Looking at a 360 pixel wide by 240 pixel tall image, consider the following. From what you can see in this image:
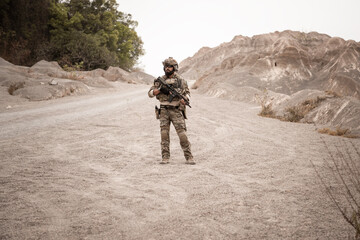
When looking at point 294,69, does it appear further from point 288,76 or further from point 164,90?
point 164,90

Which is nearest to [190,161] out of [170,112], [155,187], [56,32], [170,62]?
[170,112]

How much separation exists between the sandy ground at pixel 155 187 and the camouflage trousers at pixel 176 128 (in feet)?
0.97

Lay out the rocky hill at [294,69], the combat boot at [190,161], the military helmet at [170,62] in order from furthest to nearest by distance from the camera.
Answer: the rocky hill at [294,69] → the military helmet at [170,62] → the combat boot at [190,161]

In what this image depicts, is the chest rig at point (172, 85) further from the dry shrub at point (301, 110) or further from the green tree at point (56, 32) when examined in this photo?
the green tree at point (56, 32)

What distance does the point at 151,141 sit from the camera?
19.8ft

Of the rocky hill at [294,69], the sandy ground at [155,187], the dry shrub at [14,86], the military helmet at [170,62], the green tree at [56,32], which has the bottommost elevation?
the sandy ground at [155,187]

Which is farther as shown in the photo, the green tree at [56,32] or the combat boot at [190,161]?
the green tree at [56,32]

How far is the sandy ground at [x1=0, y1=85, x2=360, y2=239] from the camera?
242 centimetres

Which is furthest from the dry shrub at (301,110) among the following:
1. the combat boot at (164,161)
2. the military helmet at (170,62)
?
the combat boot at (164,161)

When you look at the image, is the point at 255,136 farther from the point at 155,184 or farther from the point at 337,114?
the point at 155,184

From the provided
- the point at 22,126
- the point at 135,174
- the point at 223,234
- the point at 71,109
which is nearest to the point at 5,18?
the point at 71,109

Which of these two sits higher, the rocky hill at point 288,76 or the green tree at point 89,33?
the green tree at point 89,33

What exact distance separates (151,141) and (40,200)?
3.28m

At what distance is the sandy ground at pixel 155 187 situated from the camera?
2.42 meters
